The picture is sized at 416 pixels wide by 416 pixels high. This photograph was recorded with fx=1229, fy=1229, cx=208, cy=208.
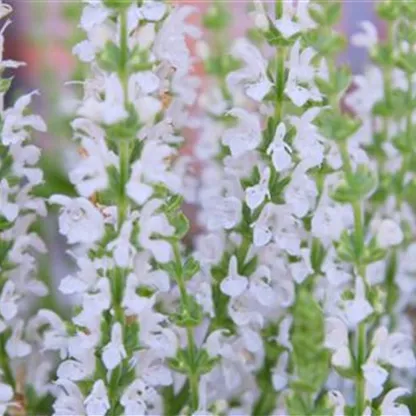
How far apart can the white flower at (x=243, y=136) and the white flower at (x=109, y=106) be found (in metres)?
0.11

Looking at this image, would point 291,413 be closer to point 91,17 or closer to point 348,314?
point 348,314

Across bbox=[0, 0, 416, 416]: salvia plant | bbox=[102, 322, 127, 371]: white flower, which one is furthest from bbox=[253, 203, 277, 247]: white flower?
bbox=[102, 322, 127, 371]: white flower

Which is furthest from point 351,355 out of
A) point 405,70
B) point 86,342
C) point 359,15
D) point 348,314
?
point 359,15

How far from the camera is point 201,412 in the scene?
25.5 inches

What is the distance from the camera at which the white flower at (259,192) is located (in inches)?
25.2

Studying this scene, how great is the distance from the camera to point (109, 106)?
54 centimetres

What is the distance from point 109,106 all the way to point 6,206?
15 centimetres

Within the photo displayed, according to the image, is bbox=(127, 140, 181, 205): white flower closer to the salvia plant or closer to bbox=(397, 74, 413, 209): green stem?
the salvia plant

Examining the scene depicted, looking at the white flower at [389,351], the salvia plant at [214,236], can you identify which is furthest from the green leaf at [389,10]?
the white flower at [389,351]

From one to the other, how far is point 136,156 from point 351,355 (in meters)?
0.15

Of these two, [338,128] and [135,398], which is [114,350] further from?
[338,128]

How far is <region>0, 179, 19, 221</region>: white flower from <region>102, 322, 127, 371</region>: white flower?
0.12m

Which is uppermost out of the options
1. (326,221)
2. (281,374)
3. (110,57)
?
(110,57)

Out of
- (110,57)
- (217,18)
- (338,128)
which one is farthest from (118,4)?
(217,18)
